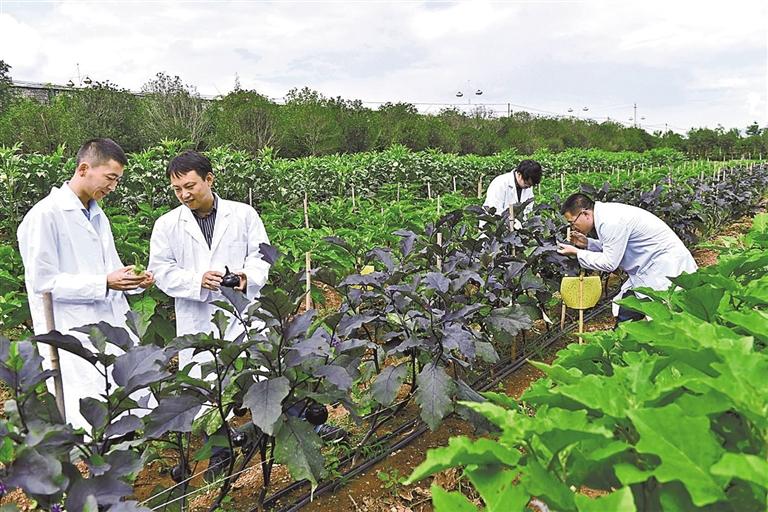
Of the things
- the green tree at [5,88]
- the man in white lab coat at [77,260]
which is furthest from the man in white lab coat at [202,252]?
the green tree at [5,88]

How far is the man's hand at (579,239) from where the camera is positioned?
14.1ft

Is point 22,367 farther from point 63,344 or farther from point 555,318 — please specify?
point 555,318

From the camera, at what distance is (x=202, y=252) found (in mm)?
3125

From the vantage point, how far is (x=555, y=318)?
5324mm

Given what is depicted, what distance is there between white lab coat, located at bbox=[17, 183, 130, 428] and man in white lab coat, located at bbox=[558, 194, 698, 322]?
9.06 feet

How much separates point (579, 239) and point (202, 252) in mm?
2603

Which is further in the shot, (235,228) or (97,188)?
(235,228)

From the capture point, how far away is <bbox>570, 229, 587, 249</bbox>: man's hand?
14.1ft

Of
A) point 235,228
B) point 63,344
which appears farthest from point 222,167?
point 63,344

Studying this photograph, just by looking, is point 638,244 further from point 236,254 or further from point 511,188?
point 236,254

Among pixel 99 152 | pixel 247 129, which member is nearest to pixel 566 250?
pixel 99 152

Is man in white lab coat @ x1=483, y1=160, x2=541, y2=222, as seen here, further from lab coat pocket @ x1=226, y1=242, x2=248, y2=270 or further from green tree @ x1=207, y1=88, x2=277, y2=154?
green tree @ x1=207, y1=88, x2=277, y2=154

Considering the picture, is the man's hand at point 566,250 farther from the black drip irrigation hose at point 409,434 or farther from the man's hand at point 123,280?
the man's hand at point 123,280

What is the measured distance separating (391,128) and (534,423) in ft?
69.5
